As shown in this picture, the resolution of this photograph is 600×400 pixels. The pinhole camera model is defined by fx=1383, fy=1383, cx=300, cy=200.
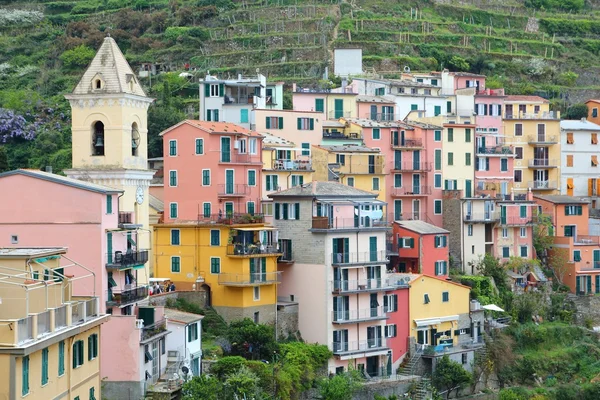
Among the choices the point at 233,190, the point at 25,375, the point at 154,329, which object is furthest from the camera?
the point at 233,190

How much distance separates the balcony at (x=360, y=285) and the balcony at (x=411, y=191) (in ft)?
40.6

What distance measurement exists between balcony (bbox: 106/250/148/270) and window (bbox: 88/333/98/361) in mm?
10465

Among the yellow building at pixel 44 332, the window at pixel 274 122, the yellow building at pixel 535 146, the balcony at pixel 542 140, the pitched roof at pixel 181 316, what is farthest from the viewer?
the balcony at pixel 542 140

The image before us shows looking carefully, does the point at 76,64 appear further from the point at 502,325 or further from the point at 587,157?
the point at 502,325

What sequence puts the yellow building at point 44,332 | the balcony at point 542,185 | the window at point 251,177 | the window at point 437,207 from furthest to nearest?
the balcony at point 542,185 → the window at point 437,207 → the window at point 251,177 → the yellow building at point 44,332

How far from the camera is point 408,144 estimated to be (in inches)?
3199

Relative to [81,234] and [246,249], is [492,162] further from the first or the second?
[81,234]

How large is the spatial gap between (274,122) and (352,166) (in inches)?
207

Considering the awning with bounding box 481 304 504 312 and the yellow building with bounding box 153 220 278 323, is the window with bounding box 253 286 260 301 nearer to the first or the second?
the yellow building with bounding box 153 220 278 323

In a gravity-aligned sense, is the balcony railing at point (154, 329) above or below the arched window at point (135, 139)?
below

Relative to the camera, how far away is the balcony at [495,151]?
84750 millimetres

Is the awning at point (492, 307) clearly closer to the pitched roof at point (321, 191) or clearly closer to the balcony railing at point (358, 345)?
the balcony railing at point (358, 345)

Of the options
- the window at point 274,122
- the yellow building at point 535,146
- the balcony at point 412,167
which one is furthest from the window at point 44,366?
the yellow building at point 535,146

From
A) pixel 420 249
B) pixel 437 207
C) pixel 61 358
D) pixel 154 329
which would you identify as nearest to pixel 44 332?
pixel 61 358
